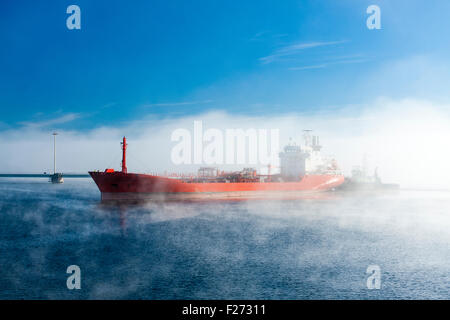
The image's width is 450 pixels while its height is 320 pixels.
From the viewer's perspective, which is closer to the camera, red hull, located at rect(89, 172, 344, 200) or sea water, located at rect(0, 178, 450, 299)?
sea water, located at rect(0, 178, 450, 299)

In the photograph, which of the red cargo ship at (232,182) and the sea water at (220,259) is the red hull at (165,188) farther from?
the sea water at (220,259)

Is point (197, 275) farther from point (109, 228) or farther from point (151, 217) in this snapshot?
point (151, 217)

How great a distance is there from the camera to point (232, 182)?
4931 centimetres

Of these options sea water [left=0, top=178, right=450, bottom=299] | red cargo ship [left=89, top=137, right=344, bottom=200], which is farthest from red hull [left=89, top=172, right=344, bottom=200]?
sea water [left=0, top=178, right=450, bottom=299]

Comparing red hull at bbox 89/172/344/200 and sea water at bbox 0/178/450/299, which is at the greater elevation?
red hull at bbox 89/172/344/200

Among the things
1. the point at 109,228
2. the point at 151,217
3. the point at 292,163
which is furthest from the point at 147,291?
the point at 292,163

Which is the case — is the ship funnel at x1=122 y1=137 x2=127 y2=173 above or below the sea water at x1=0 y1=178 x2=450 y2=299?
above

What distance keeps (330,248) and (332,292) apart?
7360mm

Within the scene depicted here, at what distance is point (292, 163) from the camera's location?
5875cm

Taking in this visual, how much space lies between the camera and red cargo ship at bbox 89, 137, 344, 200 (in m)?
39.9

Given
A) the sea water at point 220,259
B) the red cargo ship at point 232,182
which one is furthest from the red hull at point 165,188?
the sea water at point 220,259

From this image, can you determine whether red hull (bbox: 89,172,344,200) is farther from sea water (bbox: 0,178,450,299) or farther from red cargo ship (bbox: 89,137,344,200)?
sea water (bbox: 0,178,450,299)

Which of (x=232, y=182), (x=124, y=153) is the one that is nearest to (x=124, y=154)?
(x=124, y=153)

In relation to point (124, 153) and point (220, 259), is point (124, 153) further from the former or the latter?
point (220, 259)
